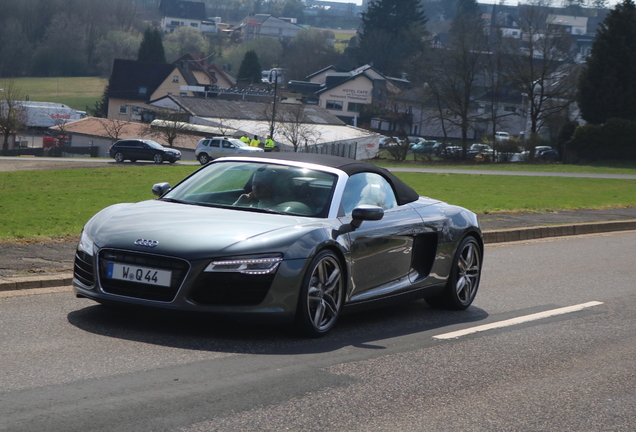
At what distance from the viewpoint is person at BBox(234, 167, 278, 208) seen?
6.81 m

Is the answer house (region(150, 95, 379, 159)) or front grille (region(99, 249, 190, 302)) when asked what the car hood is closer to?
front grille (region(99, 249, 190, 302))

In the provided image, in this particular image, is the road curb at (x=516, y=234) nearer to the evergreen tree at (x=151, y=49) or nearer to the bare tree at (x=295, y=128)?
the bare tree at (x=295, y=128)

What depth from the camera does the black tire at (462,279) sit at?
26.4ft

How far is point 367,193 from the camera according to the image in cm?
728

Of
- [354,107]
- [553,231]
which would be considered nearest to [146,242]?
[553,231]

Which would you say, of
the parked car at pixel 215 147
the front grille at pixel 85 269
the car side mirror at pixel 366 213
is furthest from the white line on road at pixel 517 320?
the parked car at pixel 215 147

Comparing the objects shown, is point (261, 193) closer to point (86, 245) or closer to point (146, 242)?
point (146, 242)

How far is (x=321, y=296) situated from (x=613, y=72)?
5817 cm

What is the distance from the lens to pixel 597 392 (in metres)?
5.46

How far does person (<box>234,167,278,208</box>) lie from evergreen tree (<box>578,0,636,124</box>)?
5684 centimetres

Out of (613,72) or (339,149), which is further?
(339,149)

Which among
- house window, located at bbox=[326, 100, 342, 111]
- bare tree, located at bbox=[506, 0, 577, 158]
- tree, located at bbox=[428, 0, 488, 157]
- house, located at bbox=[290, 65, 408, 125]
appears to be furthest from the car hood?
house window, located at bbox=[326, 100, 342, 111]

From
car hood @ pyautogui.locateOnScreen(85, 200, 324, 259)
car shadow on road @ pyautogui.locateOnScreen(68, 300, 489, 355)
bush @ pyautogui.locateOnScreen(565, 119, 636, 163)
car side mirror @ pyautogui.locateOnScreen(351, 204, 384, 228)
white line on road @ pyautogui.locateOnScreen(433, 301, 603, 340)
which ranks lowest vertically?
bush @ pyautogui.locateOnScreen(565, 119, 636, 163)

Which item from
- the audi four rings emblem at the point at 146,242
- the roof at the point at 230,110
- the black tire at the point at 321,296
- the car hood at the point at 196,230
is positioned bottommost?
the roof at the point at 230,110
